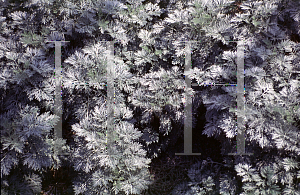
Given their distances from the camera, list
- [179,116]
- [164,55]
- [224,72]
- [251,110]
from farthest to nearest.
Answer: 1. [164,55]
2. [179,116]
3. [224,72]
4. [251,110]

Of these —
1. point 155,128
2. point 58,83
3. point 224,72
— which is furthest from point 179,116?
point 58,83

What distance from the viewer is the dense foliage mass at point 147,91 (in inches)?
76.6

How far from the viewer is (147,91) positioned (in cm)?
230

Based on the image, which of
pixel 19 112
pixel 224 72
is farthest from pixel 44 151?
pixel 224 72

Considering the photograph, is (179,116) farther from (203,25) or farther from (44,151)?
(44,151)

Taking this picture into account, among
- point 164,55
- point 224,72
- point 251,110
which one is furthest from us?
point 164,55

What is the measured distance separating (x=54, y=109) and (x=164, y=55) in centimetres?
119

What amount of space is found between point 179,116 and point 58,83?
1176 mm

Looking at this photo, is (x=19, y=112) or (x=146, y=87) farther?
(x=146, y=87)

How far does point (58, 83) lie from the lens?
89.8 inches

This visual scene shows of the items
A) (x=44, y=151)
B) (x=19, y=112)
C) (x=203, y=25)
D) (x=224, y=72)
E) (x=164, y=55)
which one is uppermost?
(x=203, y=25)

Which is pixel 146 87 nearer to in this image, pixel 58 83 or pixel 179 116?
pixel 179 116

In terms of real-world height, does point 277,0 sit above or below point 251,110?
above

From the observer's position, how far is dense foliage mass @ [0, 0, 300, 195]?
195cm
